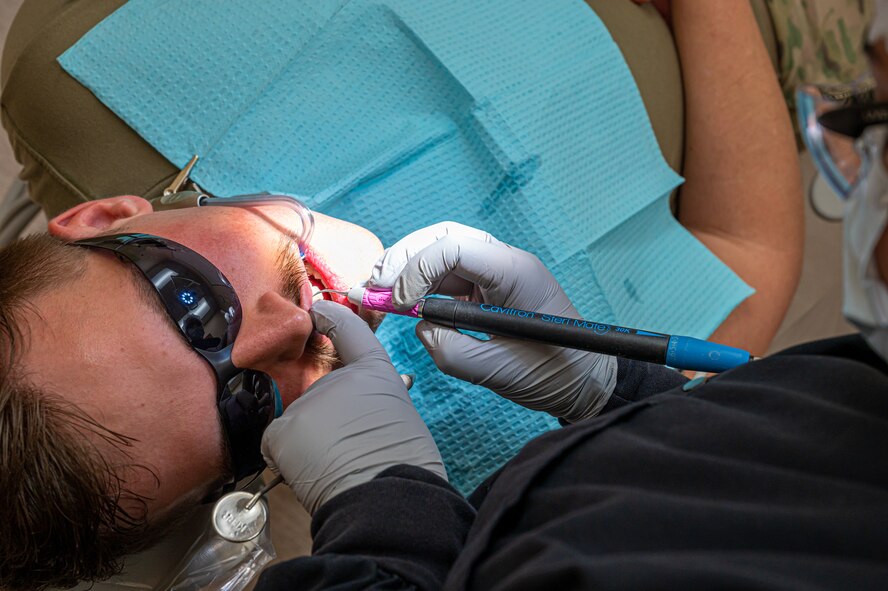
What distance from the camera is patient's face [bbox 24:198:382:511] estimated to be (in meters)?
0.86

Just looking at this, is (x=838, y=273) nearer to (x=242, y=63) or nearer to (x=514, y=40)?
(x=514, y=40)

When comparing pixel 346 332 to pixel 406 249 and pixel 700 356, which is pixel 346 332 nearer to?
pixel 406 249

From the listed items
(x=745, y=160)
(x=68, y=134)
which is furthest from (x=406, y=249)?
(x=745, y=160)

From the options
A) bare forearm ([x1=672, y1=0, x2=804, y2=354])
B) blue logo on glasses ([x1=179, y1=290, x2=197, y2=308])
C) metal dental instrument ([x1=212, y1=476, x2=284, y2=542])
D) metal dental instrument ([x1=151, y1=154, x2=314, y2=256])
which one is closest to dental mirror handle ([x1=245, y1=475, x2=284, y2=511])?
metal dental instrument ([x1=212, y1=476, x2=284, y2=542])

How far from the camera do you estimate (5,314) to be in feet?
2.96

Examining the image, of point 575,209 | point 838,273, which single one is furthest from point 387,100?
point 838,273

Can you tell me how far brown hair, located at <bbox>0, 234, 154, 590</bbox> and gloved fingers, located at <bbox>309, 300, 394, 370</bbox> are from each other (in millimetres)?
314

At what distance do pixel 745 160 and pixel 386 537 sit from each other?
3.72 ft

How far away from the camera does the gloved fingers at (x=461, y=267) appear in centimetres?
97

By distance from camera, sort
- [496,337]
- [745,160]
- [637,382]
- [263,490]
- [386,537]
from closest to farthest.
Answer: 1. [386,537]
2. [263,490]
3. [496,337]
4. [637,382]
5. [745,160]

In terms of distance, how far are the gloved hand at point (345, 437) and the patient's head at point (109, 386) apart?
A: 0.30 feet

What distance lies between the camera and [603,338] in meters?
0.85

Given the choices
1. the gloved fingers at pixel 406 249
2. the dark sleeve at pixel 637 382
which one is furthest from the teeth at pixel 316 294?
the dark sleeve at pixel 637 382

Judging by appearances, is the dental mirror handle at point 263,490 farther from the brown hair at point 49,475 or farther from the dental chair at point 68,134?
the dental chair at point 68,134
